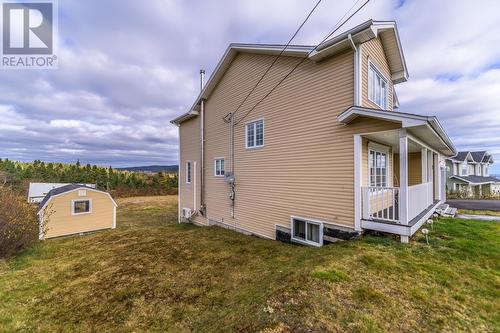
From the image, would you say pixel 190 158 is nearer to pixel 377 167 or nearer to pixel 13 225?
pixel 13 225

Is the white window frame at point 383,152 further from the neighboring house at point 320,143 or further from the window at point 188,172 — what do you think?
the window at point 188,172

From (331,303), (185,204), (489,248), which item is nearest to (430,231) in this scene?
(489,248)

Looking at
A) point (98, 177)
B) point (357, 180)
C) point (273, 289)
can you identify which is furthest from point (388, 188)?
point (98, 177)

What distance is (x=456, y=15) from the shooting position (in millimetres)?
7680

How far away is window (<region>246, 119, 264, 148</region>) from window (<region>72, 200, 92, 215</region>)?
1083cm

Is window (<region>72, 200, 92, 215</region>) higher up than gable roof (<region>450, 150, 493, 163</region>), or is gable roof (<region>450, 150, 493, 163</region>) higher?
gable roof (<region>450, 150, 493, 163</region>)

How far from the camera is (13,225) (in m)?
7.86

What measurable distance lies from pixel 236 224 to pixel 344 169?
236 inches

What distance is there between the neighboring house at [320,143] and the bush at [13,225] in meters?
7.63

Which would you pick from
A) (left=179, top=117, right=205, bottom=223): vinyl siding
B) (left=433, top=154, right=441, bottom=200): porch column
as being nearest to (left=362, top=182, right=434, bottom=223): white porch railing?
(left=433, top=154, right=441, bottom=200): porch column

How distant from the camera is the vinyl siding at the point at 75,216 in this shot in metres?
11.9

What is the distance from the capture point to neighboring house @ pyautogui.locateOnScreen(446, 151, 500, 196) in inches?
1026

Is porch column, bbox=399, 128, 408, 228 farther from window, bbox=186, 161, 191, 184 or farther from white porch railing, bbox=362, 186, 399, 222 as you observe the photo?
window, bbox=186, 161, 191, 184

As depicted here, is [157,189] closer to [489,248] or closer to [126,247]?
[126,247]
